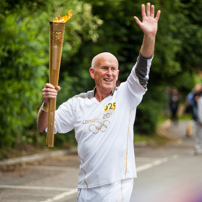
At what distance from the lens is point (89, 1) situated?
14180 millimetres

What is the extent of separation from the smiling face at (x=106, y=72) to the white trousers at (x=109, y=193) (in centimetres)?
76

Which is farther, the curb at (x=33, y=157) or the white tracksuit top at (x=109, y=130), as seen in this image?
the curb at (x=33, y=157)

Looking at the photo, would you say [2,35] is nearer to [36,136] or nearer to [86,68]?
[36,136]

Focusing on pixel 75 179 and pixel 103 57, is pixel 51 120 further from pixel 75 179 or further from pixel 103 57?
pixel 75 179

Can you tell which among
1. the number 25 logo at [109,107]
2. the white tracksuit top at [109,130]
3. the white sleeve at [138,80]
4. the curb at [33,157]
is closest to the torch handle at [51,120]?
the white tracksuit top at [109,130]

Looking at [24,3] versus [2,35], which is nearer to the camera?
[24,3]

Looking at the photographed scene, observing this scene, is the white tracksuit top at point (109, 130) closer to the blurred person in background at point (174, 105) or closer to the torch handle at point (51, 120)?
the torch handle at point (51, 120)

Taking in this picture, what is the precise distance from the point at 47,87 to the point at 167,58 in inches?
597

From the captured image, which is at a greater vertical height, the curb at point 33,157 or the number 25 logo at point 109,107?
the number 25 logo at point 109,107

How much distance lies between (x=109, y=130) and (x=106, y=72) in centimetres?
47

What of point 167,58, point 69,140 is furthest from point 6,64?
point 167,58

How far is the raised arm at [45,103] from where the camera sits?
12.7 feet

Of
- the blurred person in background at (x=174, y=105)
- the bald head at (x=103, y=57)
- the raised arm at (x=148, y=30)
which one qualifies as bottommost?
the blurred person in background at (x=174, y=105)

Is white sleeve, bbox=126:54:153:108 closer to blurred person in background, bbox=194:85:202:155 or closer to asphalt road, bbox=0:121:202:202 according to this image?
asphalt road, bbox=0:121:202:202
